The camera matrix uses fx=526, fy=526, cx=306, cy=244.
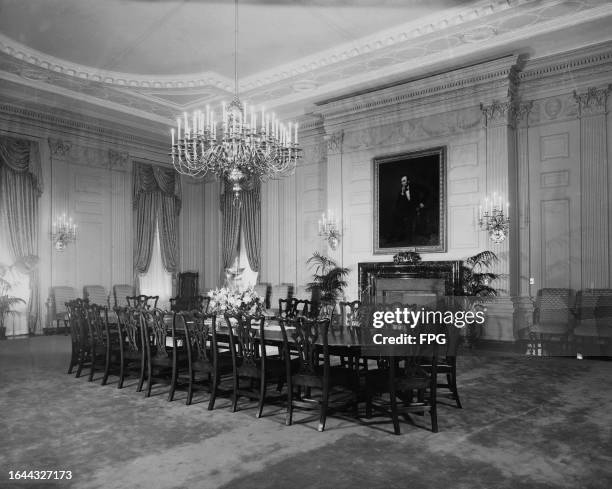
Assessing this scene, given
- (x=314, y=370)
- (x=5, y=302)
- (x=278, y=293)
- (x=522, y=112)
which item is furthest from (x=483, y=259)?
(x=5, y=302)

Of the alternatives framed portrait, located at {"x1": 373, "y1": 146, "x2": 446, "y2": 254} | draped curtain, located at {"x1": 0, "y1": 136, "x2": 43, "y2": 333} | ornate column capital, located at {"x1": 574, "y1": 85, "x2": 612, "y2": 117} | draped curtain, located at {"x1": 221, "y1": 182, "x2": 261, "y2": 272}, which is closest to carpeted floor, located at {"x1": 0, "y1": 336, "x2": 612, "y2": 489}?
framed portrait, located at {"x1": 373, "y1": 146, "x2": 446, "y2": 254}

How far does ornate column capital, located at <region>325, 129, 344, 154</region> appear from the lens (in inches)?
367

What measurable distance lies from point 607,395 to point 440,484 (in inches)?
113

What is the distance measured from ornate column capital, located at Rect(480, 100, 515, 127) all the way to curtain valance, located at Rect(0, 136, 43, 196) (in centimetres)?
Answer: 754

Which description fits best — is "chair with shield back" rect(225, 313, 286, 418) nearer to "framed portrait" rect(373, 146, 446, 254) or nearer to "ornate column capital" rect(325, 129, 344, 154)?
"framed portrait" rect(373, 146, 446, 254)

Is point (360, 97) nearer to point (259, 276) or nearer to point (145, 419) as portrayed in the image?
point (259, 276)

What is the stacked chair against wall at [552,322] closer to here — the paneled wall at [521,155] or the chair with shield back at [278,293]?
the paneled wall at [521,155]

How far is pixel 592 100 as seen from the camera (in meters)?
7.18

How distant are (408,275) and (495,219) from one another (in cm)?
159

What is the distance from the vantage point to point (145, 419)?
4.25m

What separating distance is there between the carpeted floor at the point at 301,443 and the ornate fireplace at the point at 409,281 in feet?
8.61

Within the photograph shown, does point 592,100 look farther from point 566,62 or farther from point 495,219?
point 495,219

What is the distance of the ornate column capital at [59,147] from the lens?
31.3 ft

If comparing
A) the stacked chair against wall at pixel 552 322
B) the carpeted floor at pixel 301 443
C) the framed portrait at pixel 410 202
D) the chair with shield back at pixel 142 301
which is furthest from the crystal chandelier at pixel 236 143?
the stacked chair against wall at pixel 552 322
